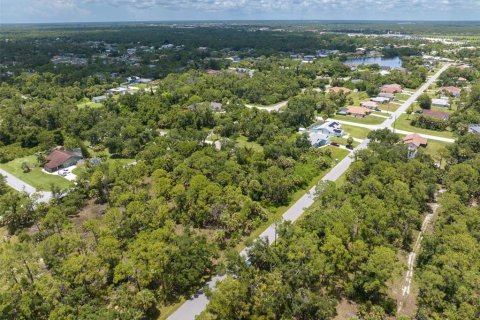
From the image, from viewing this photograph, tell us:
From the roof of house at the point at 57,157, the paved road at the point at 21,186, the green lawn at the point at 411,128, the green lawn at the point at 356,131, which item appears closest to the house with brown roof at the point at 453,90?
the green lawn at the point at 411,128

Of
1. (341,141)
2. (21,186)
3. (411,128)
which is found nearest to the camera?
(21,186)

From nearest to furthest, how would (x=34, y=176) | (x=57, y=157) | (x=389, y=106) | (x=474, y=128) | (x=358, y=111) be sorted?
(x=34, y=176) → (x=57, y=157) → (x=474, y=128) → (x=358, y=111) → (x=389, y=106)

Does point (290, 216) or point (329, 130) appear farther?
point (329, 130)

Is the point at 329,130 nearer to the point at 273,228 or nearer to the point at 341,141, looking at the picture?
the point at 341,141

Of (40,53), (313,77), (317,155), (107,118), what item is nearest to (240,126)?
(317,155)

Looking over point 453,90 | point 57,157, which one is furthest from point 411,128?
point 57,157

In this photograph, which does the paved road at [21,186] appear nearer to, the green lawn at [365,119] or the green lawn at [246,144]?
the green lawn at [246,144]

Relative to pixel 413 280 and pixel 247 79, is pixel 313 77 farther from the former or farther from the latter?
pixel 413 280
